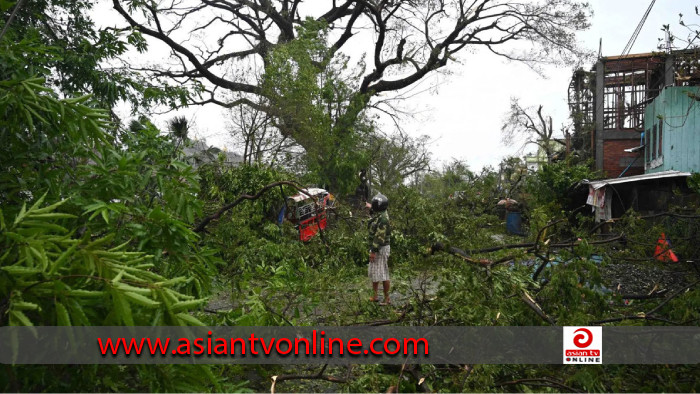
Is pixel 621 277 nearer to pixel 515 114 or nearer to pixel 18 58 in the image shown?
pixel 18 58

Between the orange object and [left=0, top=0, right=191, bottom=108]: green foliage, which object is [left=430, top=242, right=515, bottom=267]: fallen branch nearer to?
the orange object

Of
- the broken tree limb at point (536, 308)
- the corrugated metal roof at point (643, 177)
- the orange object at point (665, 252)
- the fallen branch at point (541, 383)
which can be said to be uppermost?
the corrugated metal roof at point (643, 177)

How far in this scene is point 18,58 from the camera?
2852mm

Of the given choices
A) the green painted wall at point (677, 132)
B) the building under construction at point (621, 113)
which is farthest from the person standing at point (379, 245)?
the building under construction at point (621, 113)

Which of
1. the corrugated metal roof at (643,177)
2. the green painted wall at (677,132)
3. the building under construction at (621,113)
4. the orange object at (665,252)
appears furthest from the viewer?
the building under construction at (621,113)

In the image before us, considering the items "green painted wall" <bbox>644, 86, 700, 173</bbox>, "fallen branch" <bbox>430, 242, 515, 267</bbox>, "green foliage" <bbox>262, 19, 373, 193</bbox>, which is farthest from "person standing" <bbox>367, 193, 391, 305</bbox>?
"green painted wall" <bbox>644, 86, 700, 173</bbox>

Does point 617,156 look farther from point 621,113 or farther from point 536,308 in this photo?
point 536,308

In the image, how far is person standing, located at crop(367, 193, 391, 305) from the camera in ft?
23.6

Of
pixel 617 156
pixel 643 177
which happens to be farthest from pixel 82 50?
pixel 617 156

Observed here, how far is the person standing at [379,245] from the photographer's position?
7184 millimetres

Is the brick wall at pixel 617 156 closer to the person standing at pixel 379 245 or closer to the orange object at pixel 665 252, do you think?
the orange object at pixel 665 252

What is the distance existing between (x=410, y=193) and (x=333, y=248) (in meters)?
3.60

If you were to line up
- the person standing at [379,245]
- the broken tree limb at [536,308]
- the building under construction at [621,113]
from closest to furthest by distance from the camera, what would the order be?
1. the broken tree limb at [536,308]
2. the person standing at [379,245]
3. the building under construction at [621,113]

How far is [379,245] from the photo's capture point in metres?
7.24
